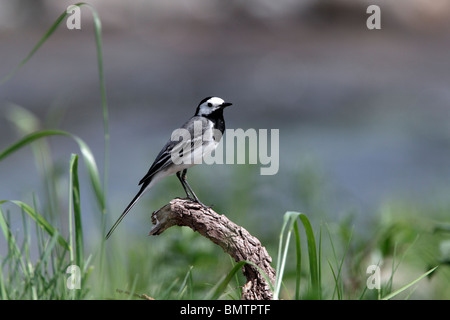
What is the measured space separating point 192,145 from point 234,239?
608 mm

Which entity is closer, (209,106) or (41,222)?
(41,222)

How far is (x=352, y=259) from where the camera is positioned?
264 centimetres

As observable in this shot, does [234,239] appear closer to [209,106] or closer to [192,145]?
[192,145]

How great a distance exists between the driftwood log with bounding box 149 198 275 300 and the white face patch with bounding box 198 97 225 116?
532mm

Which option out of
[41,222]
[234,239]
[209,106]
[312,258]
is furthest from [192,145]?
[312,258]

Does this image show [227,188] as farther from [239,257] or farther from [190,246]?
[239,257]

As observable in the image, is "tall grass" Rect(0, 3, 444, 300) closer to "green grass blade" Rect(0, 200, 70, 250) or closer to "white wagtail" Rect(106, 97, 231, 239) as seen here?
"green grass blade" Rect(0, 200, 70, 250)

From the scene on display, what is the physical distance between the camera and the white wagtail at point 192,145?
7.04ft

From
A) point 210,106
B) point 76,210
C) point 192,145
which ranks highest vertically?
point 210,106

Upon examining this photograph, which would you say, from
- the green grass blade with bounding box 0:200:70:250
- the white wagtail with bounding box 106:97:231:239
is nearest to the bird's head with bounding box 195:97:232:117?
the white wagtail with bounding box 106:97:231:239

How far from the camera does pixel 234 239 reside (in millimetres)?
1726

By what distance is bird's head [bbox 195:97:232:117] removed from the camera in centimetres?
226
